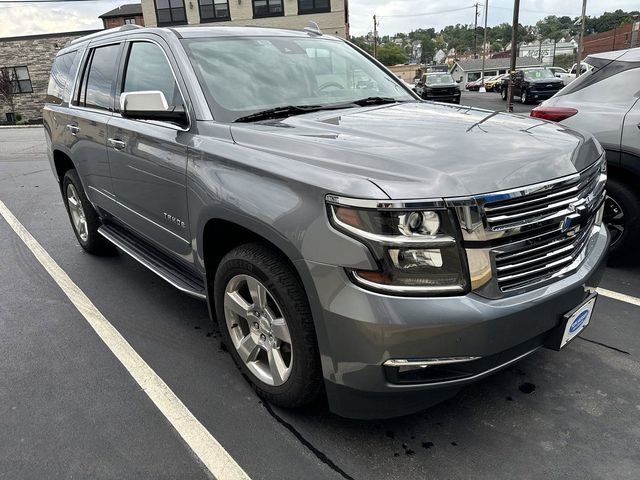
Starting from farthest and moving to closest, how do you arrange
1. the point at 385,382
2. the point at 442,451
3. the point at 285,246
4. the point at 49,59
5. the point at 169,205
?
the point at 49,59 < the point at 169,205 < the point at 442,451 < the point at 285,246 < the point at 385,382

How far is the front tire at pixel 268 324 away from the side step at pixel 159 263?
338 mm

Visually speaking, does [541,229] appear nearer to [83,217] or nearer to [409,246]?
[409,246]

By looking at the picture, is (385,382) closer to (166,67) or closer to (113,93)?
(166,67)

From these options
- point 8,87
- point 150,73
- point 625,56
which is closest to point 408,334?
point 150,73

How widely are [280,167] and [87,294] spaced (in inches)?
108

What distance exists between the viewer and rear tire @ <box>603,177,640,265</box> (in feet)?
13.7

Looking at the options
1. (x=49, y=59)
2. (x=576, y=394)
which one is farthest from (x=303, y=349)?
(x=49, y=59)

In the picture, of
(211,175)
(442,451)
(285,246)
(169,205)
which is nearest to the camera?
(285,246)

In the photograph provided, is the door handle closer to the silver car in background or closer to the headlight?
the headlight

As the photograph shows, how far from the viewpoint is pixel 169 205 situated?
3.19 metres

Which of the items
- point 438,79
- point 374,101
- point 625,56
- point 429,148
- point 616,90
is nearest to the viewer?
point 429,148

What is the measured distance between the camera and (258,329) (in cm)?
273

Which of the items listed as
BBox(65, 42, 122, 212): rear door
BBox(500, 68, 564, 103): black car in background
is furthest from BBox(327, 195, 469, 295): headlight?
BBox(500, 68, 564, 103): black car in background

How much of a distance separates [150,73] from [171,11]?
3463cm
